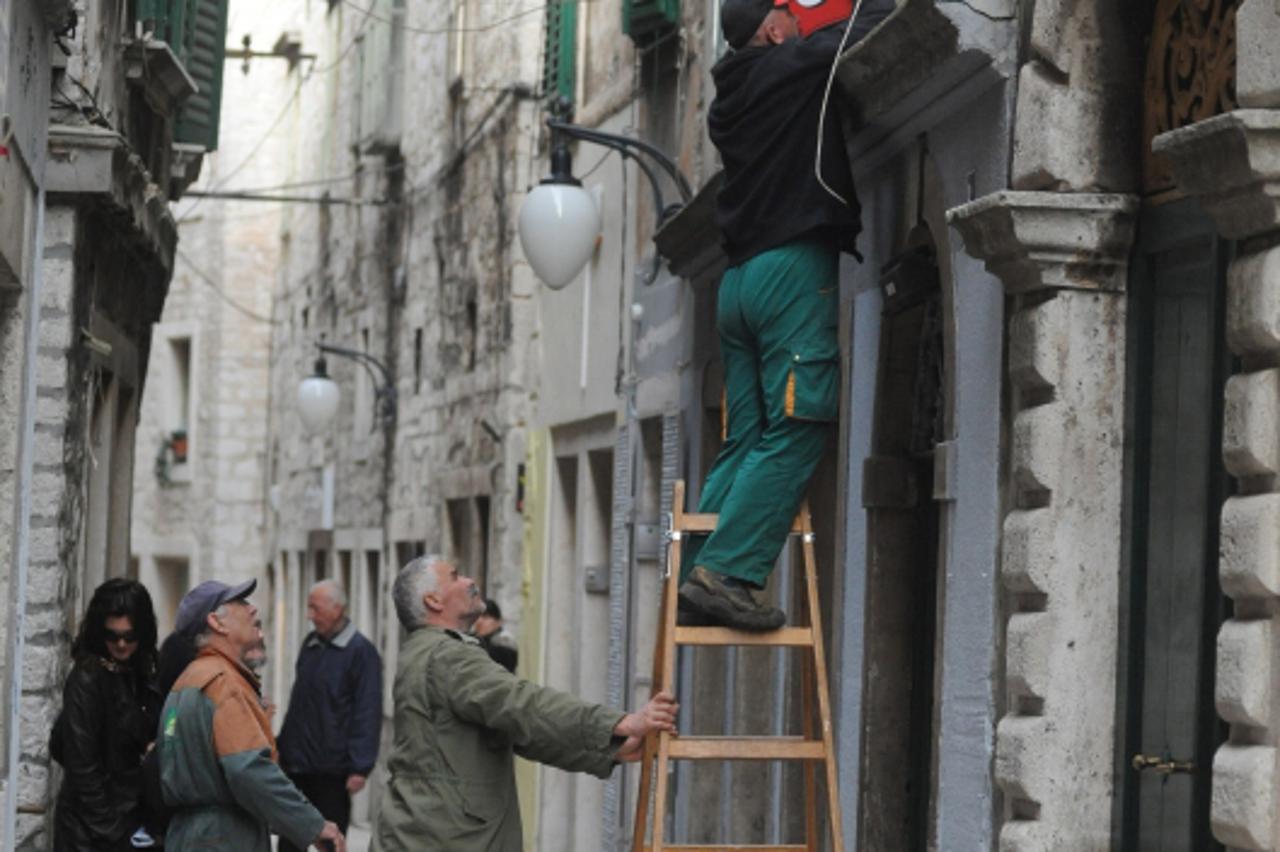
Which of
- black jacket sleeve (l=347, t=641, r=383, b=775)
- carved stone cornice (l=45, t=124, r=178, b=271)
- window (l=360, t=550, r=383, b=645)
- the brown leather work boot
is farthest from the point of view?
window (l=360, t=550, r=383, b=645)

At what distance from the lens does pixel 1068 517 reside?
23.6ft

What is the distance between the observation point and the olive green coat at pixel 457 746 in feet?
24.6

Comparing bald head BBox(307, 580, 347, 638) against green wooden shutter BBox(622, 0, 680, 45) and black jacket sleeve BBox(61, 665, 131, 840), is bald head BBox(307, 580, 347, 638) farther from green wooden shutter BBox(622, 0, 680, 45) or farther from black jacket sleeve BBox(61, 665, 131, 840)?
black jacket sleeve BBox(61, 665, 131, 840)

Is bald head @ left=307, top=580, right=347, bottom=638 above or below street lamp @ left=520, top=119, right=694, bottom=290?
below

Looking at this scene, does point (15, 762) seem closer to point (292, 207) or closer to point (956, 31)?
point (956, 31)

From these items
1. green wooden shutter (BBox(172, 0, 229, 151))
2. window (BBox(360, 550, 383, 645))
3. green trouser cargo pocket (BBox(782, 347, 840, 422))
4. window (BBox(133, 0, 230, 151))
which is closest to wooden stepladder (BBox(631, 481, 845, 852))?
green trouser cargo pocket (BBox(782, 347, 840, 422))

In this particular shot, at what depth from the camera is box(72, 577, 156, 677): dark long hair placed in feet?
30.9

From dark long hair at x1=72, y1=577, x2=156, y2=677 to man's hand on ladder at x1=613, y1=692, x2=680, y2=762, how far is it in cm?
270

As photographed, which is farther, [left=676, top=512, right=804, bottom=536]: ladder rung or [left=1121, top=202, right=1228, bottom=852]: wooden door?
[left=676, top=512, right=804, bottom=536]: ladder rung

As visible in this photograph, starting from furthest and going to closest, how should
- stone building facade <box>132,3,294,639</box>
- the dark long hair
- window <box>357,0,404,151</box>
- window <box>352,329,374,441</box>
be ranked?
stone building facade <box>132,3,294,639</box>, window <box>352,329,374,441</box>, window <box>357,0,404,151</box>, the dark long hair

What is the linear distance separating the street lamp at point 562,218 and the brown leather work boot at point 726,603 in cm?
560

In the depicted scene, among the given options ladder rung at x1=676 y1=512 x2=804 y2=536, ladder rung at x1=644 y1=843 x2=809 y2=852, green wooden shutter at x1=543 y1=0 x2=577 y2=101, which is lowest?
ladder rung at x1=644 y1=843 x2=809 y2=852

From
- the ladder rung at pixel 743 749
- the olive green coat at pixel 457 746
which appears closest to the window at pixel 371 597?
the olive green coat at pixel 457 746

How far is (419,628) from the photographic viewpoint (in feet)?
25.8
